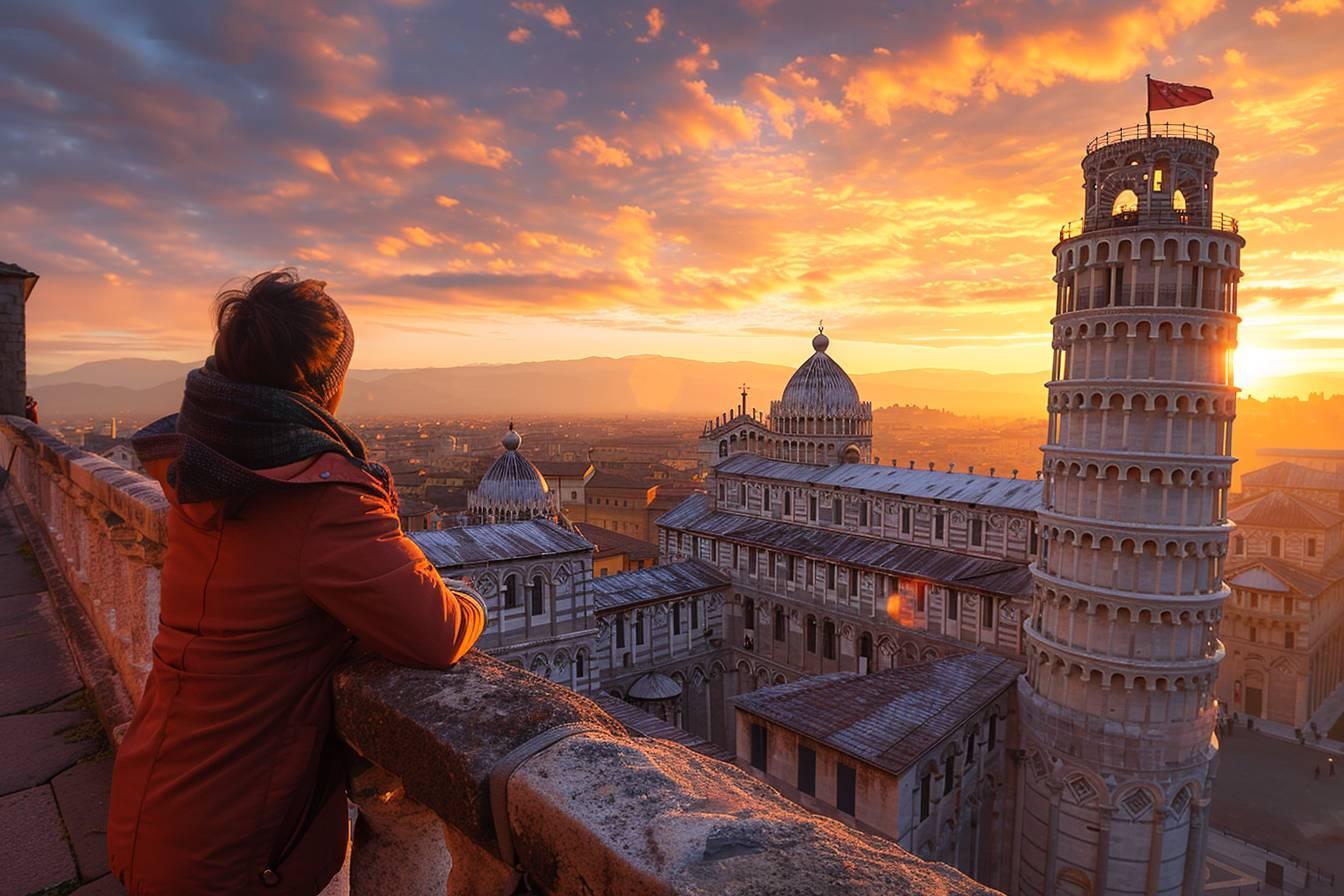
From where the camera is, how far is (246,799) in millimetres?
2805

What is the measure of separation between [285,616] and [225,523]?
1.47 feet

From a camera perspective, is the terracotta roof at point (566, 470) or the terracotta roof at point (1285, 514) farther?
the terracotta roof at point (566, 470)

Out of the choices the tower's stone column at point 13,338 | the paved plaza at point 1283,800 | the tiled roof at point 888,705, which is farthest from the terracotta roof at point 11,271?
the paved plaza at point 1283,800

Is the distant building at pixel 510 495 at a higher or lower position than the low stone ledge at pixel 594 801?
lower

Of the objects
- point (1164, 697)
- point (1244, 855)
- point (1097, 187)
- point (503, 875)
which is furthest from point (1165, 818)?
point (503, 875)

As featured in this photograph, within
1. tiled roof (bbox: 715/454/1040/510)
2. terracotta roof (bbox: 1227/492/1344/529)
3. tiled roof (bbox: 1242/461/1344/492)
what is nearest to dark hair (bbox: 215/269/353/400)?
tiled roof (bbox: 715/454/1040/510)

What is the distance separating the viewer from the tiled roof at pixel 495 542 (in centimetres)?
2611

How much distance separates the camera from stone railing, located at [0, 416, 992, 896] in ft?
6.80

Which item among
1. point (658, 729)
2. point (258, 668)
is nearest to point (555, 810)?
point (258, 668)

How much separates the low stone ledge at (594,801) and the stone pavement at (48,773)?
9.38 feet

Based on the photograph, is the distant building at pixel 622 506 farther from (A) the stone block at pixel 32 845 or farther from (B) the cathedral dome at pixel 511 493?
(A) the stone block at pixel 32 845

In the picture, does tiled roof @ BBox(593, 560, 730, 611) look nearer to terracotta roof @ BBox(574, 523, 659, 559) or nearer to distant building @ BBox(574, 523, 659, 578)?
distant building @ BBox(574, 523, 659, 578)

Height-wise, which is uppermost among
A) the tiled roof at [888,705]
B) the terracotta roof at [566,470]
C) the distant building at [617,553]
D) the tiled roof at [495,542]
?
the tiled roof at [495,542]

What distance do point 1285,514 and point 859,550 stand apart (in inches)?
1467
